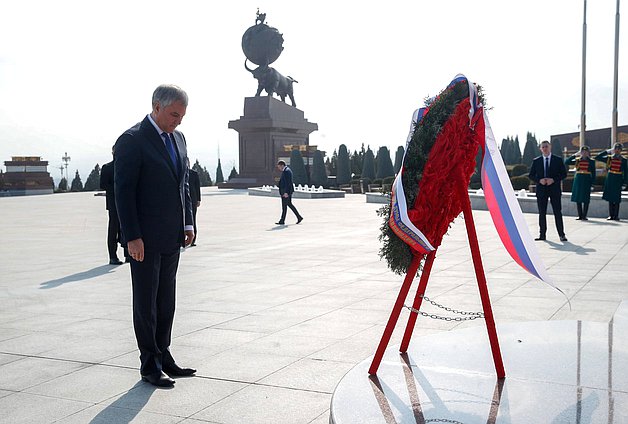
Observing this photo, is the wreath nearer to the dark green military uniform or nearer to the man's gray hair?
the man's gray hair

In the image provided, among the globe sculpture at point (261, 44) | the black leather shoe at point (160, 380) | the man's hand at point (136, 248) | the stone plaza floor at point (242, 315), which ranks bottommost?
the stone plaza floor at point (242, 315)

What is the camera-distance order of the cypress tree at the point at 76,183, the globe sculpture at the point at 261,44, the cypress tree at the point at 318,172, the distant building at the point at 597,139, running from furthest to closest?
1. the cypress tree at the point at 76,183
2. the globe sculpture at the point at 261,44
3. the cypress tree at the point at 318,172
4. the distant building at the point at 597,139

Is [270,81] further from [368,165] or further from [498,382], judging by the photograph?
[498,382]

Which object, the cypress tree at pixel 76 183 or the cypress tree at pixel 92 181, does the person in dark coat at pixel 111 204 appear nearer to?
the cypress tree at pixel 92 181

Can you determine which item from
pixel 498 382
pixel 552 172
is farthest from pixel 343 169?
pixel 498 382

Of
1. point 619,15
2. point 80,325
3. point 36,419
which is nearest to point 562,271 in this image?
point 80,325

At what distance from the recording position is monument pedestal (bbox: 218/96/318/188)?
46.1 meters

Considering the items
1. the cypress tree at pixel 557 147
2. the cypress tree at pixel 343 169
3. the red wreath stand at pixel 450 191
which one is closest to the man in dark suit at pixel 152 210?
the red wreath stand at pixel 450 191

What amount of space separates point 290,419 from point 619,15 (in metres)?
27.4

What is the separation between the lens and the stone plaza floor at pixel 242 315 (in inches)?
158

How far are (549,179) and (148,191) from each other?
9206 mm

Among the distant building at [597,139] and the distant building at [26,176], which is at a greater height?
the distant building at [597,139]

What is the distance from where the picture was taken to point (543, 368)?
4.11 m

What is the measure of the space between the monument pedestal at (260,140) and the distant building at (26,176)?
1115 centimetres
